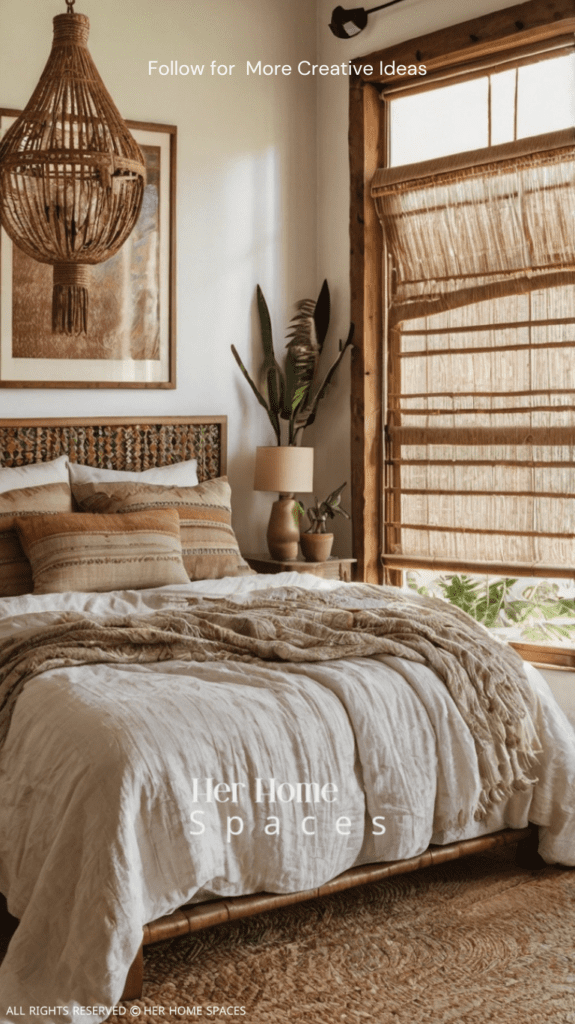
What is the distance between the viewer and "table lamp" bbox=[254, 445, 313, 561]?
508 centimetres

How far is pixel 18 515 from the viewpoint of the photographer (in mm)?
4227

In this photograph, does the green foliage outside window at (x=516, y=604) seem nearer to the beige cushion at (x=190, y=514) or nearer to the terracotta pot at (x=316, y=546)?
the terracotta pot at (x=316, y=546)

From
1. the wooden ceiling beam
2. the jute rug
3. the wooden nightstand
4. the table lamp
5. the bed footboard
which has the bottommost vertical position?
the jute rug

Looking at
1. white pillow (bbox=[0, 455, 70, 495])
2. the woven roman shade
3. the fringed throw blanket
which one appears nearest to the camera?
the fringed throw blanket

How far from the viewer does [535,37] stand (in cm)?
456

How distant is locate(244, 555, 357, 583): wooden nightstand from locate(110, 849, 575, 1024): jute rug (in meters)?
2.01

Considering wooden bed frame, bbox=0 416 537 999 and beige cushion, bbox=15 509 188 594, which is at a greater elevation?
wooden bed frame, bbox=0 416 537 999

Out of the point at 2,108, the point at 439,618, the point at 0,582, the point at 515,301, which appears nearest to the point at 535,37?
the point at 515,301

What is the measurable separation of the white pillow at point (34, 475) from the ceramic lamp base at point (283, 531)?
101cm

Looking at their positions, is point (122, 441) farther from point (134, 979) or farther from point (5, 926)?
point (134, 979)

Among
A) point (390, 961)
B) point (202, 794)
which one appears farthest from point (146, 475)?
point (390, 961)

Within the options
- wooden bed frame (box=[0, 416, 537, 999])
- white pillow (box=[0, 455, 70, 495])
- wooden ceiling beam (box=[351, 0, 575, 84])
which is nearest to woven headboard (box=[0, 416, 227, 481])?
wooden bed frame (box=[0, 416, 537, 999])

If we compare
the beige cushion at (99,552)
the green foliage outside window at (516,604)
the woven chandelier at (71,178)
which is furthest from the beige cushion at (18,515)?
the green foliage outside window at (516,604)

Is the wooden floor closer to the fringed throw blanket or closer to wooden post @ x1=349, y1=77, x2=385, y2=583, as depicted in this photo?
the fringed throw blanket
